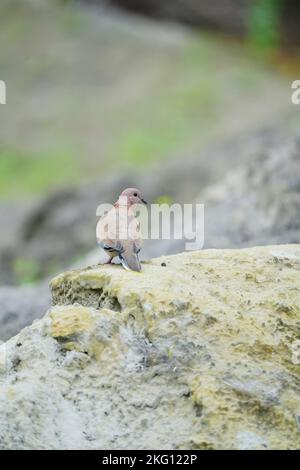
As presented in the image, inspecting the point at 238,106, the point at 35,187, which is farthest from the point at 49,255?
the point at 238,106

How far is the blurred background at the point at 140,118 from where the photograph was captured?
11.3 metres

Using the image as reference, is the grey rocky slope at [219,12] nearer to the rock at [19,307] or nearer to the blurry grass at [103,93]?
the blurry grass at [103,93]

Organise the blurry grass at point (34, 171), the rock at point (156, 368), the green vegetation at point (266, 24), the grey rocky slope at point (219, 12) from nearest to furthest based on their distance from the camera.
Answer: the rock at point (156, 368) → the blurry grass at point (34, 171) → the green vegetation at point (266, 24) → the grey rocky slope at point (219, 12)

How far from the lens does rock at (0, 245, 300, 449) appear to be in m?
3.80

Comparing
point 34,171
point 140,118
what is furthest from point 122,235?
point 140,118

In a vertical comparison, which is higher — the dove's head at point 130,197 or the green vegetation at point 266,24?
the green vegetation at point 266,24

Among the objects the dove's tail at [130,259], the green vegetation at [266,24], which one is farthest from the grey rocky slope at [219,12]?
the dove's tail at [130,259]

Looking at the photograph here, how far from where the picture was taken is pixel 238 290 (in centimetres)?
450

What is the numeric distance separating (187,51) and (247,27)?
1.74m

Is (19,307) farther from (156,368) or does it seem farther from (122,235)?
(156,368)

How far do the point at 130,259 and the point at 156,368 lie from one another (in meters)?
0.75

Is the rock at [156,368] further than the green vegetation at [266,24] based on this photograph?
No

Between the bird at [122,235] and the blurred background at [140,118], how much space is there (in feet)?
13.0
